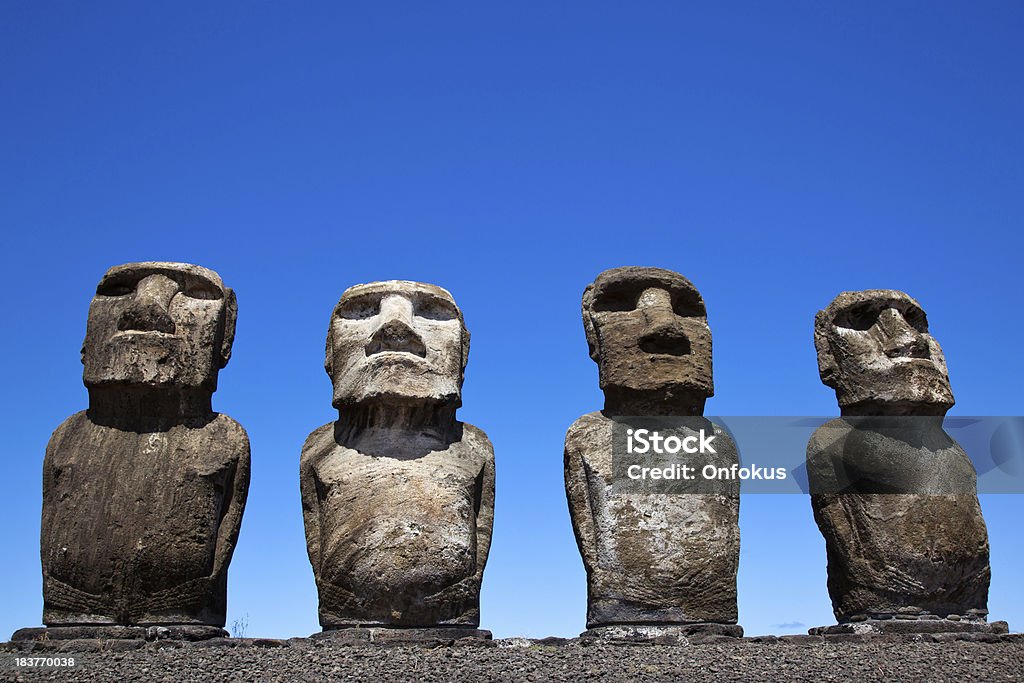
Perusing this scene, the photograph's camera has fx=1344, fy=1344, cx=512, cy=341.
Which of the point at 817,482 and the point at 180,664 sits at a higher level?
the point at 817,482

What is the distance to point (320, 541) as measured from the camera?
991 cm

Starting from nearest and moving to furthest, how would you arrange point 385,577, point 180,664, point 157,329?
point 180,664
point 385,577
point 157,329

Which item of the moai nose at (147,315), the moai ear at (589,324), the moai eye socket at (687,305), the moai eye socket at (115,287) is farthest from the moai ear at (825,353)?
the moai eye socket at (115,287)

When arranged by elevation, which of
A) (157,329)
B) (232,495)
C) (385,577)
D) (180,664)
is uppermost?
(157,329)

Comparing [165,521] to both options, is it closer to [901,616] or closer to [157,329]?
[157,329]

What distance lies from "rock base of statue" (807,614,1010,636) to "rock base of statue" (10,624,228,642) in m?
4.61

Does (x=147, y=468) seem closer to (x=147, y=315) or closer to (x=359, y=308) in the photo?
(x=147, y=315)

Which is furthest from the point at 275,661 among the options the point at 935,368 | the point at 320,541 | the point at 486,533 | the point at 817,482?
the point at 935,368

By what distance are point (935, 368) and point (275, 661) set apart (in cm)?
556

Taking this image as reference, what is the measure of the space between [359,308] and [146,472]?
2.03 metres

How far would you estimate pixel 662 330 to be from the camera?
10133mm

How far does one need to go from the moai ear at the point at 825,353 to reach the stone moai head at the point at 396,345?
284 centimetres

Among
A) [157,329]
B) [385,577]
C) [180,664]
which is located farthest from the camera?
[157,329]

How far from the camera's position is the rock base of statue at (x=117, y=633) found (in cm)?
930
